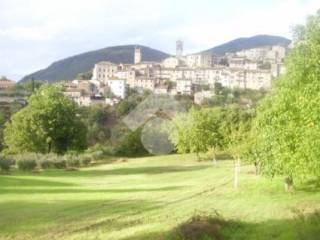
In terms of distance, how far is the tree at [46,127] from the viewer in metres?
70.5

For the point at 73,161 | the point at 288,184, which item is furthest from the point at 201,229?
the point at 73,161

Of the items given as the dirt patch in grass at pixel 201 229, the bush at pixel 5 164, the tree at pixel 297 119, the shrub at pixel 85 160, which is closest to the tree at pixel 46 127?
the shrub at pixel 85 160

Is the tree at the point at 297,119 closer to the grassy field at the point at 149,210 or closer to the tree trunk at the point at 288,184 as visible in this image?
the tree trunk at the point at 288,184

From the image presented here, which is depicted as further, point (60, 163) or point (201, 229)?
point (60, 163)

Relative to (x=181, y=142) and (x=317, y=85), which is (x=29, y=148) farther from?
(x=317, y=85)

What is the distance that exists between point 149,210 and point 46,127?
4888 centimetres

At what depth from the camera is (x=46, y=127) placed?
237ft

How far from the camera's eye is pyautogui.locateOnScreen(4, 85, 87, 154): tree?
231ft

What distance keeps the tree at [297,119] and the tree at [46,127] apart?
39.7 meters

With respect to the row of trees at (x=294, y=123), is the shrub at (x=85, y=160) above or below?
below

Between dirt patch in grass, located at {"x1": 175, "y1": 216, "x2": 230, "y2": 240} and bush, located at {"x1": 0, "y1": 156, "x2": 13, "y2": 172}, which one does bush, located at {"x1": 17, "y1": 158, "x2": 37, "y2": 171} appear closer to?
bush, located at {"x1": 0, "y1": 156, "x2": 13, "y2": 172}

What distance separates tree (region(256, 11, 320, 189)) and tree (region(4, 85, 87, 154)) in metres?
39.7

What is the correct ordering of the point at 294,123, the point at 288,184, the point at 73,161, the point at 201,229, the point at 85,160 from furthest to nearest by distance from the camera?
the point at 85,160
the point at 73,161
the point at 288,184
the point at 294,123
the point at 201,229

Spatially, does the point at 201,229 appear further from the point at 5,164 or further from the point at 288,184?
the point at 5,164
